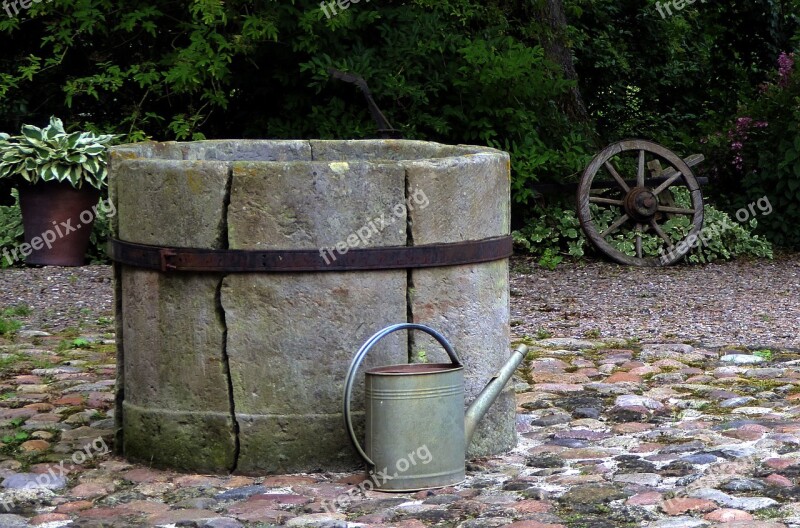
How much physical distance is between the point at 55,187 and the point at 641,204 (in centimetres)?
454

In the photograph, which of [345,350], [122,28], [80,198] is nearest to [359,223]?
[345,350]

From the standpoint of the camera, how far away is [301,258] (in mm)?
3965

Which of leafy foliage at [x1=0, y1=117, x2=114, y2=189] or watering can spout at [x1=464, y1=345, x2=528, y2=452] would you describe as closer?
watering can spout at [x1=464, y1=345, x2=528, y2=452]

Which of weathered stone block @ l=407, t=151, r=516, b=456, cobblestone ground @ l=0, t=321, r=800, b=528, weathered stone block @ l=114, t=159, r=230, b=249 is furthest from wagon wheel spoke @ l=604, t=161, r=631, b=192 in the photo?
weathered stone block @ l=114, t=159, r=230, b=249

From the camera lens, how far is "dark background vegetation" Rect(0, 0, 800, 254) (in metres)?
9.20

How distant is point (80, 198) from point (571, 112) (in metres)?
4.62

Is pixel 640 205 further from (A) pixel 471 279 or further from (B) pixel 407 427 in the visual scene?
(B) pixel 407 427

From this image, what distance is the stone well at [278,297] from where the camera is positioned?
13.0ft

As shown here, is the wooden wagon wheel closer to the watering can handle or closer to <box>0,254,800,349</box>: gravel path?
<box>0,254,800,349</box>: gravel path

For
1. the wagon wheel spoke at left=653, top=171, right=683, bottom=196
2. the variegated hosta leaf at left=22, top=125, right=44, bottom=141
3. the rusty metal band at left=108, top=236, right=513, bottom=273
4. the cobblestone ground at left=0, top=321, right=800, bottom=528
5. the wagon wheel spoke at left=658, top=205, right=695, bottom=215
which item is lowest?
the cobblestone ground at left=0, top=321, right=800, bottom=528

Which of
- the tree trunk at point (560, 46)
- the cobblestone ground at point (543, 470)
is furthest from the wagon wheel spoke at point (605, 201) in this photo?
the cobblestone ground at point (543, 470)

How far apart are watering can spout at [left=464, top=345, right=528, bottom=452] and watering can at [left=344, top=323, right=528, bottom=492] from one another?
A: 0.15 meters

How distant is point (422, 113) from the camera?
9.44 metres

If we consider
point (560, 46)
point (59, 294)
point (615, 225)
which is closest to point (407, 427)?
point (59, 294)
